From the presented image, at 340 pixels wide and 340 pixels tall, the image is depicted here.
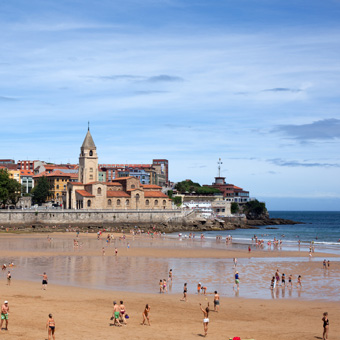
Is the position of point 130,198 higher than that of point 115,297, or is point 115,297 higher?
point 130,198

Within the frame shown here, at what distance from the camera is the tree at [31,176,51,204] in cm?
14500

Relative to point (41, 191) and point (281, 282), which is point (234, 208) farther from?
point (281, 282)

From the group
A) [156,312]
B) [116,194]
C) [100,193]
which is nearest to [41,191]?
[116,194]

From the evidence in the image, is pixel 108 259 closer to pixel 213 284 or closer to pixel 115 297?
pixel 213 284

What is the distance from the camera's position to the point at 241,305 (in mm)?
34469

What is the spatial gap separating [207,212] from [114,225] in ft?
107

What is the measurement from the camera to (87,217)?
377ft

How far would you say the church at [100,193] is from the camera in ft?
398

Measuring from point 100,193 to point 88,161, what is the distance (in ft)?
32.2

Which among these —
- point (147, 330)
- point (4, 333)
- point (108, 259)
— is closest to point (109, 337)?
point (147, 330)

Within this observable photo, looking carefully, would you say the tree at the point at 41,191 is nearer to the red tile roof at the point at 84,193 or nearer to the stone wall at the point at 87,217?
the red tile roof at the point at 84,193

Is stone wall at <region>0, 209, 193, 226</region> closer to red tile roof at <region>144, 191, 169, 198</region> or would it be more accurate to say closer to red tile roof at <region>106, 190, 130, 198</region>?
red tile roof at <region>144, 191, 169, 198</region>

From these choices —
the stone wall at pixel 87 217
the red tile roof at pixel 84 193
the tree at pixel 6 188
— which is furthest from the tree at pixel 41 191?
the stone wall at pixel 87 217

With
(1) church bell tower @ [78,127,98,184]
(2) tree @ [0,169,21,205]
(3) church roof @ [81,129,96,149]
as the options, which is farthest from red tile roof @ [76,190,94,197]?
(2) tree @ [0,169,21,205]
